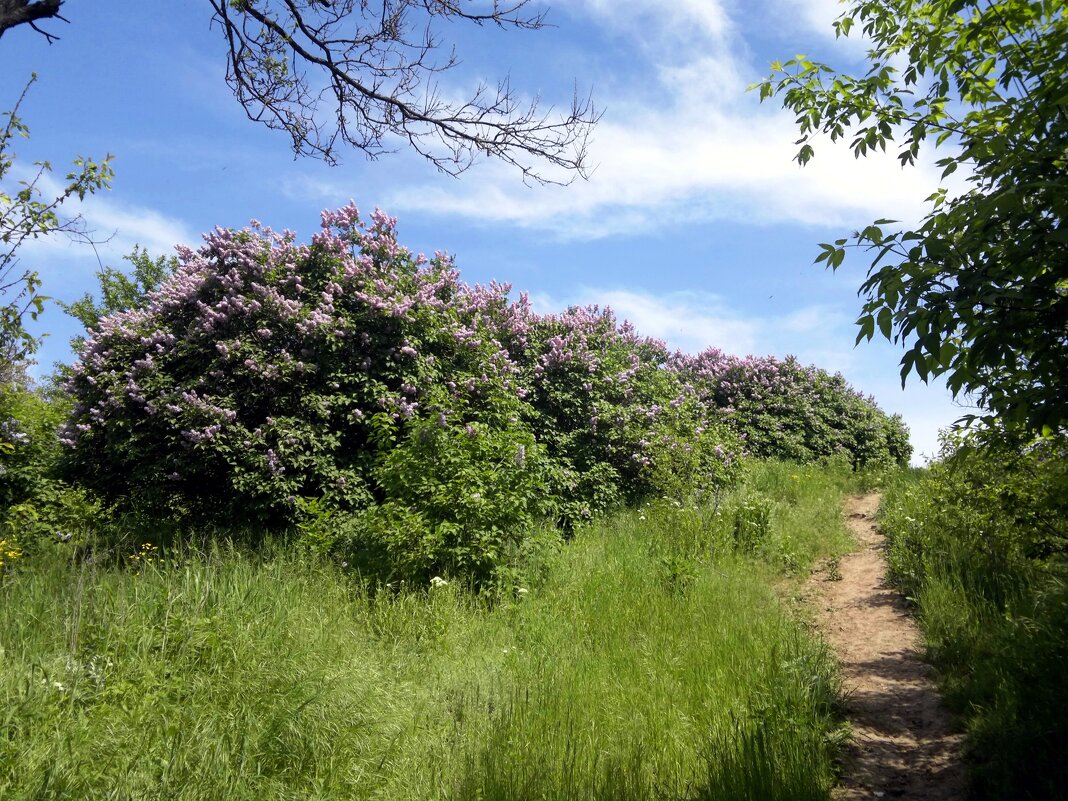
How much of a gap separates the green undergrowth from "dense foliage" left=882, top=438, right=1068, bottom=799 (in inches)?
41.3

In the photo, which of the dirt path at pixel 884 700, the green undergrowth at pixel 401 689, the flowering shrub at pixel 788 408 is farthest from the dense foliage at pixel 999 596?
the flowering shrub at pixel 788 408

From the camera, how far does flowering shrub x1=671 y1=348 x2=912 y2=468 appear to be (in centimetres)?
1953

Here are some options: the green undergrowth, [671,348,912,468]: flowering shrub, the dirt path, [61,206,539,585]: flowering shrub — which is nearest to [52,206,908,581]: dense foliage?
[61,206,539,585]: flowering shrub

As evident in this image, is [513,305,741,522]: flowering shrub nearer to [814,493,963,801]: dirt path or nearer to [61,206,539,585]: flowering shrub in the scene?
[61,206,539,585]: flowering shrub

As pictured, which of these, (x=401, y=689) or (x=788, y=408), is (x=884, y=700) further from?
(x=788, y=408)

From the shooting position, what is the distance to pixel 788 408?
2056 centimetres

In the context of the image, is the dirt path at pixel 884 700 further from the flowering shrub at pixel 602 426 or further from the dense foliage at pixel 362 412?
the flowering shrub at pixel 602 426

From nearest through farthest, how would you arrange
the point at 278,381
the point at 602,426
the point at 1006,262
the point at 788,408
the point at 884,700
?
the point at 1006,262, the point at 884,700, the point at 278,381, the point at 602,426, the point at 788,408

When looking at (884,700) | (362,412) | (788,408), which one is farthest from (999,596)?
(788,408)

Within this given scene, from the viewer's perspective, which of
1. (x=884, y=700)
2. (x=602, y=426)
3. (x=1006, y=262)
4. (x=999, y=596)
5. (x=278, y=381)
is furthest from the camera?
(x=602, y=426)

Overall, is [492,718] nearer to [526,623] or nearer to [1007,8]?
[526,623]

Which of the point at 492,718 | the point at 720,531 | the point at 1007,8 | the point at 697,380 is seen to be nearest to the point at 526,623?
the point at 492,718

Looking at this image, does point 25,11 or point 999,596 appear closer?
point 25,11

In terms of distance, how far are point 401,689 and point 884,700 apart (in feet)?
13.2
